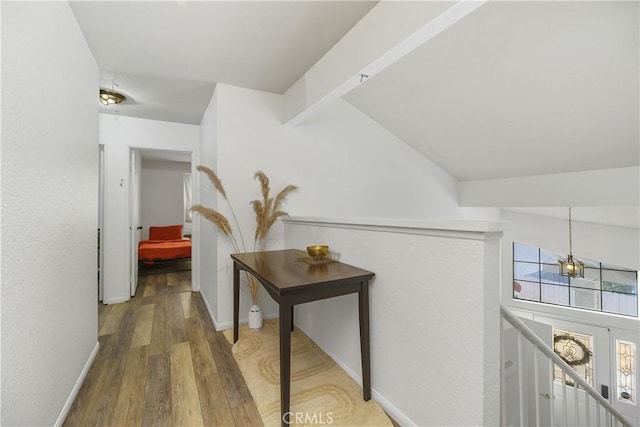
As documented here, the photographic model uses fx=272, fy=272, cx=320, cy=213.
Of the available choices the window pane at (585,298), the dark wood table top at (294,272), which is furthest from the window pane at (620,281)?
the dark wood table top at (294,272)

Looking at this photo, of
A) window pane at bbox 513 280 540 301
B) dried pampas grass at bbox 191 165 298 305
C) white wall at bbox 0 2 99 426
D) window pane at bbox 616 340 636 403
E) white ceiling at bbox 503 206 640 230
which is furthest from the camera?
window pane at bbox 513 280 540 301

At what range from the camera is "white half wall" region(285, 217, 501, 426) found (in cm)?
109

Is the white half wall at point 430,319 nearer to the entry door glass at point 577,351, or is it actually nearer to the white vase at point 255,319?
the white vase at point 255,319

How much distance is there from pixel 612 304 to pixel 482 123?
184 inches

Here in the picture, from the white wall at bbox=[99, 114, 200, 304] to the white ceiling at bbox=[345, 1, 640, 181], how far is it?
8.83 ft

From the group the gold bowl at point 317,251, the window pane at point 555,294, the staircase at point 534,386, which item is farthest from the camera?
the window pane at point 555,294

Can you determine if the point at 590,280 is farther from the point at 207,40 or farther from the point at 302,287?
the point at 207,40

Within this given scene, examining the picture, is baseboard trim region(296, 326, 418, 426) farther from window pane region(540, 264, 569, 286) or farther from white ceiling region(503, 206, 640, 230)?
window pane region(540, 264, 569, 286)

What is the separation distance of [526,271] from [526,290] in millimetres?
370

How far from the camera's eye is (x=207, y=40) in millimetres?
A: 1938

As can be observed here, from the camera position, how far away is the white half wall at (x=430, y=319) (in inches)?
42.8

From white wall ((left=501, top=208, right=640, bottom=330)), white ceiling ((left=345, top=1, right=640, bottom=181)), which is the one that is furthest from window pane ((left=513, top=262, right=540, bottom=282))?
white ceiling ((left=345, top=1, right=640, bottom=181))

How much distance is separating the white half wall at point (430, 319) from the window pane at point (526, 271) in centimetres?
495
